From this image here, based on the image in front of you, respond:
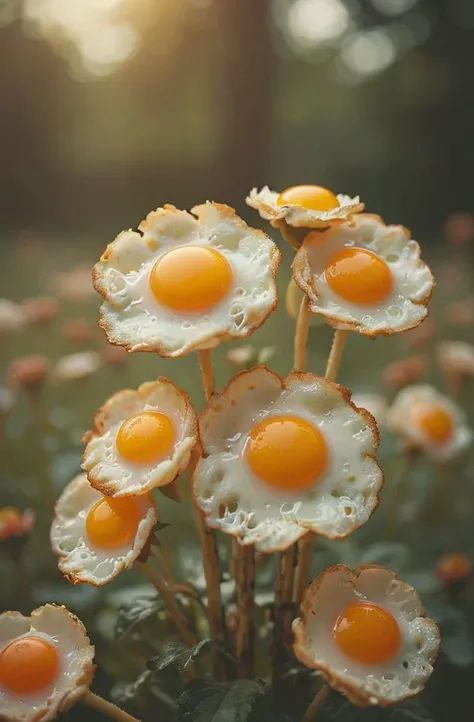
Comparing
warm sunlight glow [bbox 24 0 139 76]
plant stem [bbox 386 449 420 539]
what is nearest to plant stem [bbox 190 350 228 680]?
plant stem [bbox 386 449 420 539]

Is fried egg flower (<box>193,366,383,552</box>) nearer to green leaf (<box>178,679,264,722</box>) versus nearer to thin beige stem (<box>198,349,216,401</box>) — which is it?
thin beige stem (<box>198,349,216,401</box>)

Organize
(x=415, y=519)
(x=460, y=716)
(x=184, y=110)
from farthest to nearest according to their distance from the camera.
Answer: (x=184, y=110)
(x=415, y=519)
(x=460, y=716)

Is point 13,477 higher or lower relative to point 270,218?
lower

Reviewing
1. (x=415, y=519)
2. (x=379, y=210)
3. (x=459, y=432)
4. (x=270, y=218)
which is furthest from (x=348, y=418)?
(x=379, y=210)

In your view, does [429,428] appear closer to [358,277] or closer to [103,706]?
[358,277]

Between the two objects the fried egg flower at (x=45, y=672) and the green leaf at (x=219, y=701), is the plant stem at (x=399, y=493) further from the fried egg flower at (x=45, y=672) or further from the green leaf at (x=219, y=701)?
the fried egg flower at (x=45, y=672)

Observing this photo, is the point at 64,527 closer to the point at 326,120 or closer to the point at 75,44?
the point at 75,44
